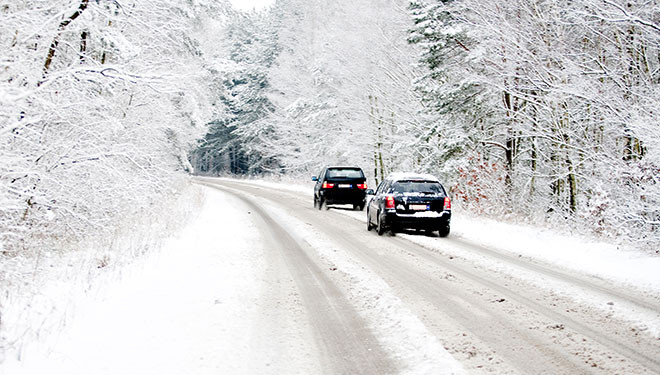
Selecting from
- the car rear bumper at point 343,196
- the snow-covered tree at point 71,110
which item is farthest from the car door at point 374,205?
the snow-covered tree at point 71,110

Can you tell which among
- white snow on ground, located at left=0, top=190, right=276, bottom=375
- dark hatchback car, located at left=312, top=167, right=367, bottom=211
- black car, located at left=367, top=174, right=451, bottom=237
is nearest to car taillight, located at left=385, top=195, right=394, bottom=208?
black car, located at left=367, top=174, right=451, bottom=237

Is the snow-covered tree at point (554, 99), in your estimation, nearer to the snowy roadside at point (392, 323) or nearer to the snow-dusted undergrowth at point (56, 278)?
the snowy roadside at point (392, 323)

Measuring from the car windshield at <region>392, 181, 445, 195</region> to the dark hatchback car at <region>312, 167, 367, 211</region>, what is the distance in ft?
25.1

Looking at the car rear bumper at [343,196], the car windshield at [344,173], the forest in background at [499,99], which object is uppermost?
the forest in background at [499,99]

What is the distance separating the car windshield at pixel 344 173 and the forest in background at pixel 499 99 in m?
2.56

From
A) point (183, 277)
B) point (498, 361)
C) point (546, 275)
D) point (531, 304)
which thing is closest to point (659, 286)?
point (546, 275)

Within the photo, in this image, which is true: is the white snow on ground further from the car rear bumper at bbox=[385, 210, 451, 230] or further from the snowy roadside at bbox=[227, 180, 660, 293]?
the snowy roadside at bbox=[227, 180, 660, 293]

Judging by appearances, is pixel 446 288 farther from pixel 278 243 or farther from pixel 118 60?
pixel 118 60

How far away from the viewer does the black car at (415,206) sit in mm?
12852

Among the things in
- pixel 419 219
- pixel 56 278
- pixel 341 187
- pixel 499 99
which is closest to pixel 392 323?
pixel 56 278

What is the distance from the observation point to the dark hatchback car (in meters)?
20.8

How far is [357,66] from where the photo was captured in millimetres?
30250

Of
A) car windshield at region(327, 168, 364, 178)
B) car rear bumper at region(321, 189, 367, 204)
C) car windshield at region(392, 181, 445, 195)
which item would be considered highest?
car windshield at region(327, 168, 364, 178)

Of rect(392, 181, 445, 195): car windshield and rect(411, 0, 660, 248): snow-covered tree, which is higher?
rect(411, 0, 660, 248): snow-covered tree
